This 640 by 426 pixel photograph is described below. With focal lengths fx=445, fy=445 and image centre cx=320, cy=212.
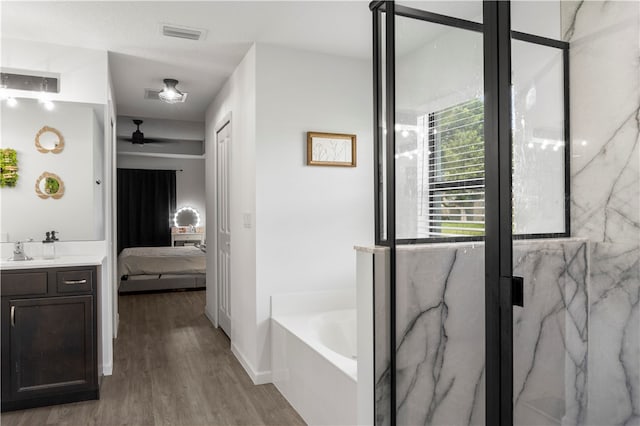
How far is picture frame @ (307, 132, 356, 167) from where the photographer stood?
3.28 m

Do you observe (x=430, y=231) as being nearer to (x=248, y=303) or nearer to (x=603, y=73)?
(x=603, y=73)

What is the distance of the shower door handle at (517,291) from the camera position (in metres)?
1.20

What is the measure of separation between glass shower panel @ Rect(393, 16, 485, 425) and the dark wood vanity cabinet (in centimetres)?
213

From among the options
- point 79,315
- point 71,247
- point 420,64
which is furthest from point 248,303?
point 420,64

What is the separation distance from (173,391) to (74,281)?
3.24 feet

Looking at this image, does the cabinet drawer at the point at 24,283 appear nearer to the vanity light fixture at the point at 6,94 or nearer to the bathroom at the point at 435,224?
the bathroom at the point at 435,224

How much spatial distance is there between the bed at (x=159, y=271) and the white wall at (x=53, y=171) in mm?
3309

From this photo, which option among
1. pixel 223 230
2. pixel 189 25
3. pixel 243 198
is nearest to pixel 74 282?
pixel 243 198

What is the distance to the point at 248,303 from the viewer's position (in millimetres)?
3398

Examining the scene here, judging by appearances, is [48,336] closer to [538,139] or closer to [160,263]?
[538,139]

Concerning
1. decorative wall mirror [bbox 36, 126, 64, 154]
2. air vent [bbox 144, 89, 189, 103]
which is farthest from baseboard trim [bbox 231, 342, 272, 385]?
air vent [bbox 144, 89, 189, 103]

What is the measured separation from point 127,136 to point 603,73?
742 cm

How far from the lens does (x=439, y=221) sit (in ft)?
5.17

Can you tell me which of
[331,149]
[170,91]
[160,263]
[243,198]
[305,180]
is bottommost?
[160,263]
